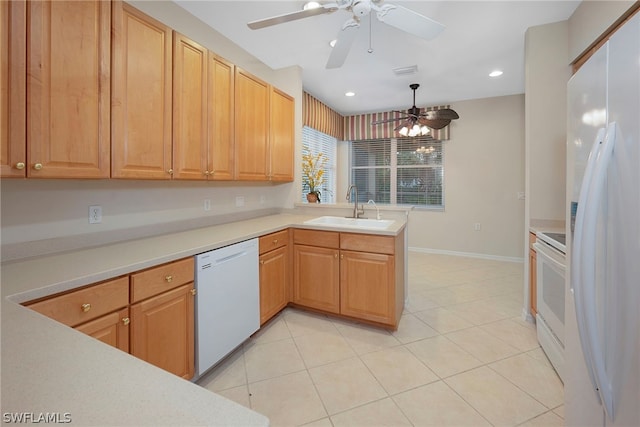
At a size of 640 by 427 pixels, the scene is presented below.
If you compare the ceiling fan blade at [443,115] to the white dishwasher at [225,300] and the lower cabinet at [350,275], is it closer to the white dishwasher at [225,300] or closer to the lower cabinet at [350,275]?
the lower cabinet at [350,275]

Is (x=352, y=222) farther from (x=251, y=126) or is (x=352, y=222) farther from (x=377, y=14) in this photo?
(x=377, y=14)

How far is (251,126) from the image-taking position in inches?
105

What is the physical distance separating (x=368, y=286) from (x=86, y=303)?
1.88m

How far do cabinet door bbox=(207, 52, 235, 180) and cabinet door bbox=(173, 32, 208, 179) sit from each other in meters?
0.06

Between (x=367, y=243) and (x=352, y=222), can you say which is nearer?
(x=367, y=243)

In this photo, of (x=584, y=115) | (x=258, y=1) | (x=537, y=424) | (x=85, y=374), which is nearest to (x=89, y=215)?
(x=85, y=374)

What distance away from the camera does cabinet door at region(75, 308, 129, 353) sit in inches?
49.0

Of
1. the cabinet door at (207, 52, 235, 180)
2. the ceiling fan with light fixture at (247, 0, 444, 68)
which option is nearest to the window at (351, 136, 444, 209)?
the ceiling fan with light fixture at (247, 0, 444, 68)

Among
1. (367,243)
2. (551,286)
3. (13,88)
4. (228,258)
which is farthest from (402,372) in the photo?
(13,88)

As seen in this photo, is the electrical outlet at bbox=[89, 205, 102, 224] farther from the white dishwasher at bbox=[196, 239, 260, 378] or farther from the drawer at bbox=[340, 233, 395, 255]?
the drawer at bbox=[340, 233, 395, 255]

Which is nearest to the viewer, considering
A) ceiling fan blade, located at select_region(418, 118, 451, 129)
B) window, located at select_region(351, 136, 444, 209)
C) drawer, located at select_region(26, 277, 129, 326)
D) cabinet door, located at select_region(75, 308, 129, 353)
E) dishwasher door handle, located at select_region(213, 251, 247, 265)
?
drawer, located at select_region(26, 277, 129, 326)

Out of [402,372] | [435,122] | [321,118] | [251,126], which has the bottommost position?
[402,372]

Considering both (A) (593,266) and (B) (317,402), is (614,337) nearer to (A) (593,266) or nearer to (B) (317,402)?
(A) (593,266)

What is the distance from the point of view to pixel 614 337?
0.85 meters
